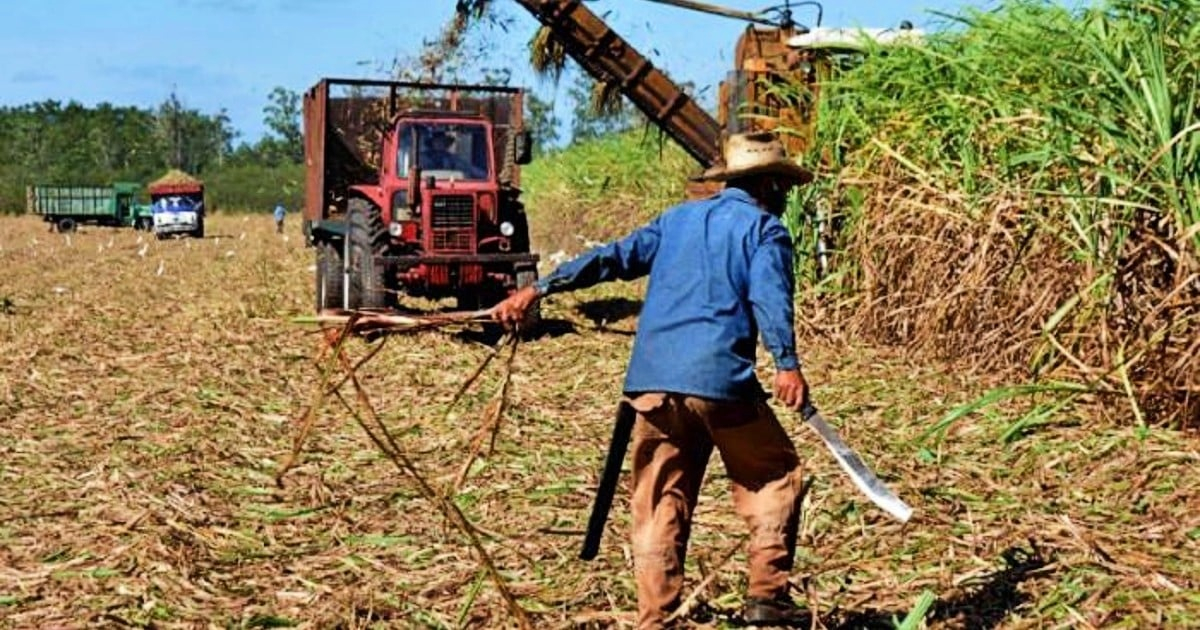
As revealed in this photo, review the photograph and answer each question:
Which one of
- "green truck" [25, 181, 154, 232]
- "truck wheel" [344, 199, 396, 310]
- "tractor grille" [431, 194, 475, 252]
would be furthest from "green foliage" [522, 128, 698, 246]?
"green truck" [25, 181, 154, 232]

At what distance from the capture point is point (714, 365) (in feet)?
13.6

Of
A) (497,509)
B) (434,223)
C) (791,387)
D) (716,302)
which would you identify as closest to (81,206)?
(434,223)

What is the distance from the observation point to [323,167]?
1395 centimetres

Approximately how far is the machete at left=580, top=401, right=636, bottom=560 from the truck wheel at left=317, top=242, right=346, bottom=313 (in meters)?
8.40

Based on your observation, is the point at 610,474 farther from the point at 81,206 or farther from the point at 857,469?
the point at 81,206

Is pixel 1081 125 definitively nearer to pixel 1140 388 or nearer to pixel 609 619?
pixel 1140 388

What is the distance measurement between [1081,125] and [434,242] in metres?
5.84

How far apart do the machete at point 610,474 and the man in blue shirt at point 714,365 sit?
88mm

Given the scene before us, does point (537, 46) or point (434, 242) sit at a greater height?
point (537, 46)

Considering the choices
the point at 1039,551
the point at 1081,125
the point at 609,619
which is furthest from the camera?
the point at 1081,125

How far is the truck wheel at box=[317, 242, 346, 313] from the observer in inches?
507

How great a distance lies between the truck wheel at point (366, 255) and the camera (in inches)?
442

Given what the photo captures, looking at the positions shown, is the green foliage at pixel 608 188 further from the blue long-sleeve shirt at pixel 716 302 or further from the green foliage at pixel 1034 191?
the blue long-sleeve shirt at pixel 716 302

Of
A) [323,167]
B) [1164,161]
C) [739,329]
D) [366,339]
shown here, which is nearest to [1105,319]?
[1164,161]
